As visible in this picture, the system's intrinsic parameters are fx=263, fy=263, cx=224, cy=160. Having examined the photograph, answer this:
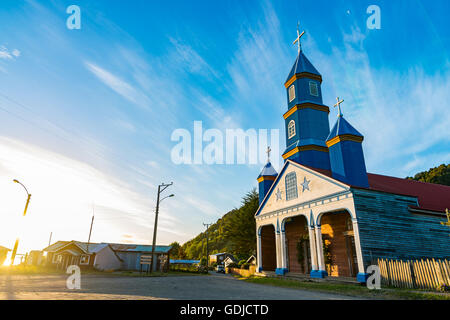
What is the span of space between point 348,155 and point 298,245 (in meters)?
9.05

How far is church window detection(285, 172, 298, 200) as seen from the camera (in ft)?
69.8

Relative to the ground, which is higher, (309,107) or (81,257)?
(309,107)

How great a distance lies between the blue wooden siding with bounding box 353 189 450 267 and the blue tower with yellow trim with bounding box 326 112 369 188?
2626 millimetres

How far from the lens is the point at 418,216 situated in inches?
671

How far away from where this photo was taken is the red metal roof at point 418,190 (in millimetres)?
19300

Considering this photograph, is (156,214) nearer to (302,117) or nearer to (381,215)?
(302,117)

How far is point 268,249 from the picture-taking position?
26.5 meters

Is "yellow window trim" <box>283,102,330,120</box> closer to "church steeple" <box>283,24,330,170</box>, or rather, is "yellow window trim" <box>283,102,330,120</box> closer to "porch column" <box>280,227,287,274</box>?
"church steeple" <box>283,24,330,170</box>

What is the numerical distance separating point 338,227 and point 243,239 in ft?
52.5

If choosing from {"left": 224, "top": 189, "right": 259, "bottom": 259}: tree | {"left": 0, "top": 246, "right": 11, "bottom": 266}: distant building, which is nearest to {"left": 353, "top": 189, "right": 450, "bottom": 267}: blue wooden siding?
{"left": 224, "top": 189, "right": 259, "bottom": 259}: tree

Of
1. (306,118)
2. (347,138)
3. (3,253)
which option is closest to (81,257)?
(3,253)

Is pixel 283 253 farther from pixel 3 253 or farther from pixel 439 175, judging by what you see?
pixel 3 253
